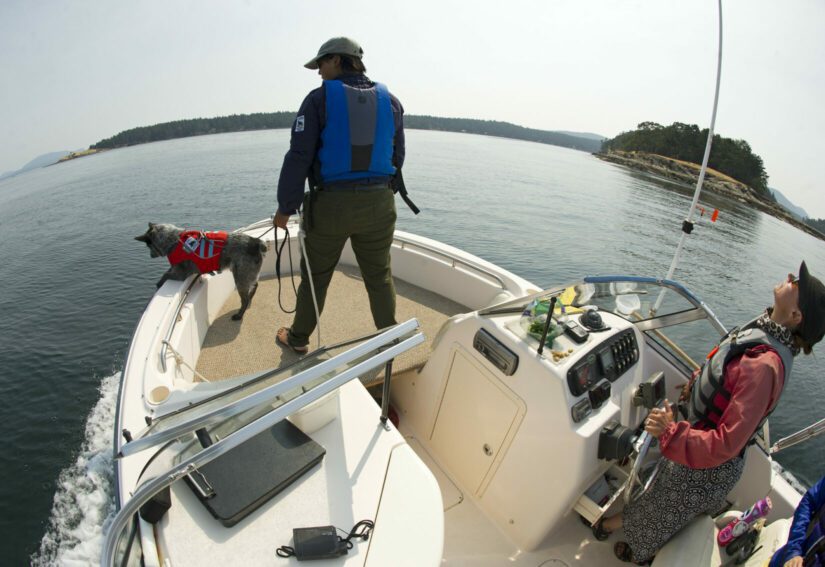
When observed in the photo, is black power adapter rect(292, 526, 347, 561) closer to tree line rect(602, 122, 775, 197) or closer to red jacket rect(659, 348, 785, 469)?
red jacket rect(659, 348, 785, 469)

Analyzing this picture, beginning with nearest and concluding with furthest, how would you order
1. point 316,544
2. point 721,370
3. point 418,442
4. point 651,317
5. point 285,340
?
point 316,544
point 721,370
point 651,317
point 418,442
point 285,340

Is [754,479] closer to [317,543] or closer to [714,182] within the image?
[317,543]

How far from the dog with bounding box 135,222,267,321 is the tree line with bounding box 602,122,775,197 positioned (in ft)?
122

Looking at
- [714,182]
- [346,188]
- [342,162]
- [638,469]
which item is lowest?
[638,469]

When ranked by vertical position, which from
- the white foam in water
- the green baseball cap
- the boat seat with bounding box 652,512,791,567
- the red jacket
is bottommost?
the white foam in water

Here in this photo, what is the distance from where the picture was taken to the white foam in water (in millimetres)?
3166

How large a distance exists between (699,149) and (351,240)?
5607 centimetres

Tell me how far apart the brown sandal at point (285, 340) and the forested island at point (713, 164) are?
36.7 m

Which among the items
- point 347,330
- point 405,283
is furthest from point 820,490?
point 405,283

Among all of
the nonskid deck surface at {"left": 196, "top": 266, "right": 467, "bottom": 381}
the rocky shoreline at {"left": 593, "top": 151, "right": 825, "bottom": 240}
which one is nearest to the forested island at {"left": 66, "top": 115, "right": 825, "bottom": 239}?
the rocky shoreline at {"left": 593, "top": 151, "right": 825, "bottom": 240}

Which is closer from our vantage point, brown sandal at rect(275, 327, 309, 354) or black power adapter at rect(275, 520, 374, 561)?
black power adapter at rect(275, 520, 374, 561)

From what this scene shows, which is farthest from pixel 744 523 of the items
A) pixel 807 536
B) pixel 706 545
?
pixel 807 536

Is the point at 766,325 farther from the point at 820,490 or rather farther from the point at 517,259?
the point at 517,259

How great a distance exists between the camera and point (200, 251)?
3.43m
